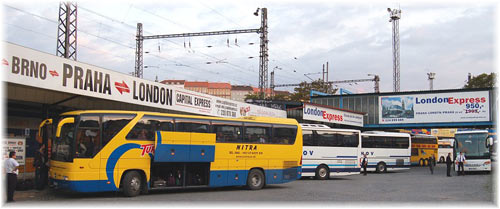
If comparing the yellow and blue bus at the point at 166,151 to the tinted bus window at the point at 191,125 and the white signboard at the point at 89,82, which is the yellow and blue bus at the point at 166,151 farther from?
the white signboard at the point at 89,82

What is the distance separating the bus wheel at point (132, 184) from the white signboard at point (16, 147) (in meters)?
4.28

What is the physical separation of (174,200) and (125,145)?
7.88 ft

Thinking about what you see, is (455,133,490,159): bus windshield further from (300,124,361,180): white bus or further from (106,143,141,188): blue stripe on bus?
(106,143,141,188): blue stripe on bus

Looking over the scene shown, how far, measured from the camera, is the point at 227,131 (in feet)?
59.0

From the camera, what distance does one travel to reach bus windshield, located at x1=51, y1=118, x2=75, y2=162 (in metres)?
14.6

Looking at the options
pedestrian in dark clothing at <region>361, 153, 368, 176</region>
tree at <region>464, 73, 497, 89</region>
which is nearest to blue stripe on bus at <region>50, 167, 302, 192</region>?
pedestrian in dark clothing at <region>361, 153, 368, 176</region>

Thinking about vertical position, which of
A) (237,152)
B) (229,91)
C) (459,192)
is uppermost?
(229,91)

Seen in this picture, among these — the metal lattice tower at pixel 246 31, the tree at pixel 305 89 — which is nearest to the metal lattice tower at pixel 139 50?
the metal lattice tower at pixel 246 31

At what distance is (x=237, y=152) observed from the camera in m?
18.3

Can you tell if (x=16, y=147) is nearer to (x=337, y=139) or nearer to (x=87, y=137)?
(x=87, y=137)

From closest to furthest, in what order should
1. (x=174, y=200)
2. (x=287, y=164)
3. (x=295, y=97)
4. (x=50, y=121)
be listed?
1. (x=174, y=200)
2. (x=50, y=121)
3. (x=287, y=164)
4. (x=295, y=97)

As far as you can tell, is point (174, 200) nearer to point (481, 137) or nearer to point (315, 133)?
point (315, 133)

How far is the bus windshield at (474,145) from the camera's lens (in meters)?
29.7

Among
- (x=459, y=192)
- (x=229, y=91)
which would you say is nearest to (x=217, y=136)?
(x=459, y=192)
